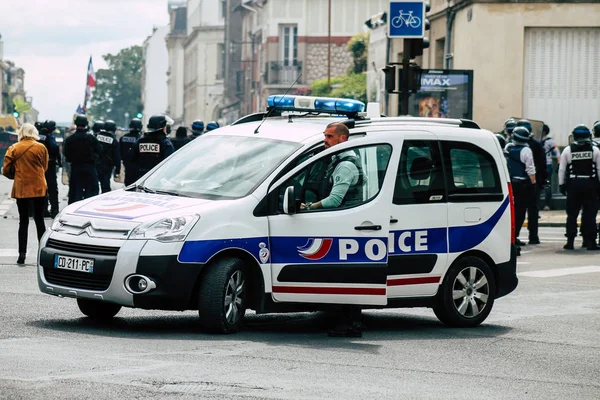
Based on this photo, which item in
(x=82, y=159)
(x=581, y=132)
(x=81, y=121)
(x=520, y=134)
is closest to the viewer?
(x=520, y=134)

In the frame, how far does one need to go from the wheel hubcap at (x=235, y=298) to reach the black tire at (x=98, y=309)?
1.23m

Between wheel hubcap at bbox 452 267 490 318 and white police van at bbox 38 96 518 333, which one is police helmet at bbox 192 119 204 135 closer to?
white police van at bbox 38 96 518 333

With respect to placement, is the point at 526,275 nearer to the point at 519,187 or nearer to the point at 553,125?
the point at 519,187

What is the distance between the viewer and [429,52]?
3803 centimetres

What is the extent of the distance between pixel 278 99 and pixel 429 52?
87.7 ft

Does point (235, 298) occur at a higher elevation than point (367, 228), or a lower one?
lower

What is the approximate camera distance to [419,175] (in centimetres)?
1137

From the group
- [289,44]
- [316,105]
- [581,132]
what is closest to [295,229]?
[316,105]

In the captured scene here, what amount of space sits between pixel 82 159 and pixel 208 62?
99882mm

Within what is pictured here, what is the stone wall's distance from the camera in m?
73.1

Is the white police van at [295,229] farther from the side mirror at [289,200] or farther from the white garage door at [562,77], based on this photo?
the white garage door at [562,77]

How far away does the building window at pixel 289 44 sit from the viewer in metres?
75.4

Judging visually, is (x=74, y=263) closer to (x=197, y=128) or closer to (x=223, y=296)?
(x=223, y=296)

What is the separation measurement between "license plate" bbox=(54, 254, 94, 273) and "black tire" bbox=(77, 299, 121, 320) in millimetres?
695
